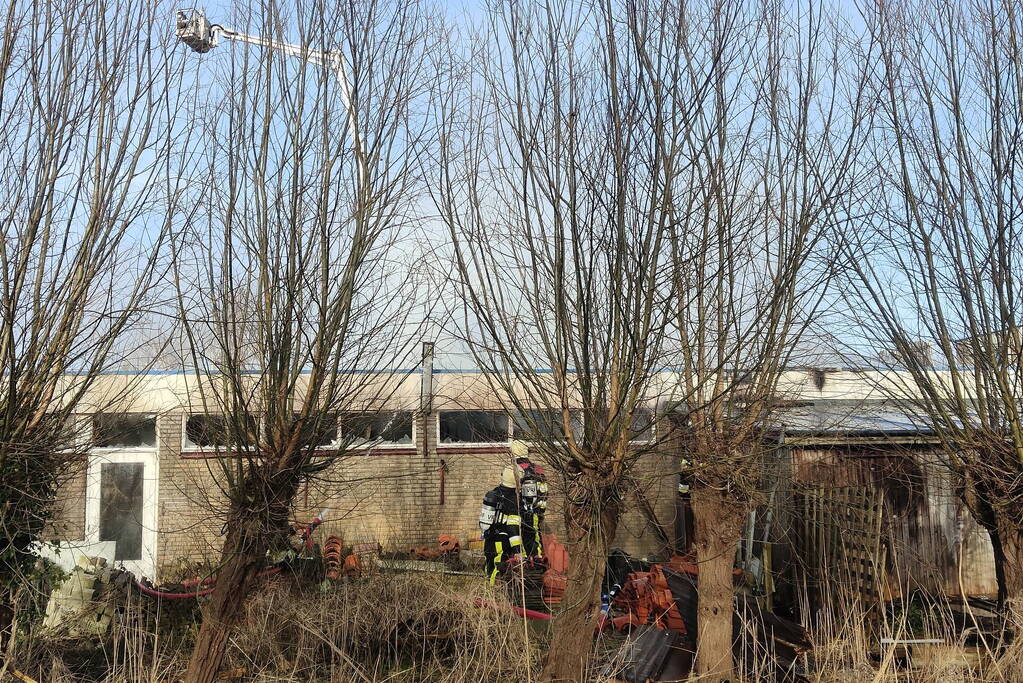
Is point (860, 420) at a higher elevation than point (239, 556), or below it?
higher

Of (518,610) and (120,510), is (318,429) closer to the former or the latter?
(518,610)

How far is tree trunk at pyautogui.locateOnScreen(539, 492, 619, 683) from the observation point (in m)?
5.38

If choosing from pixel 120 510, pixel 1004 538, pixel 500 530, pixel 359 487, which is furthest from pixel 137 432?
pixel 1004 538

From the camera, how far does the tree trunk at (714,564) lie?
666cm

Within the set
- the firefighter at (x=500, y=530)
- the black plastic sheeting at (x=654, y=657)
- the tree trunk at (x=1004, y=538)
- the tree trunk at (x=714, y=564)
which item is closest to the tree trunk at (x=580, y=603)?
the black plastic sheeting at (x=654, y=657)

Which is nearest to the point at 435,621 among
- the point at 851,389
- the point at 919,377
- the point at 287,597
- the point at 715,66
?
the point at 287,597

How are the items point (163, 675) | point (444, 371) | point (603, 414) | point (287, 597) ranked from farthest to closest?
1. point (444, 371)
2. point (287, 597)
3. point (163, 675)
4. point (603, 414)

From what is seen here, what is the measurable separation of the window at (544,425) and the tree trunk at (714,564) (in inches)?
64.5

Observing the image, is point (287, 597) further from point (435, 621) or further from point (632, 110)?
point (632, 110)

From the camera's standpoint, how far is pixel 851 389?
43.5ft

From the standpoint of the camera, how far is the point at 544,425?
541 cm

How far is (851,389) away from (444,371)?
19.7ft

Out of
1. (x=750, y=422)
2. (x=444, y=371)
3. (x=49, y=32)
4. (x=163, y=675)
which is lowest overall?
(x=163, y=675)

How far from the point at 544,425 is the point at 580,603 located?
1081mm
